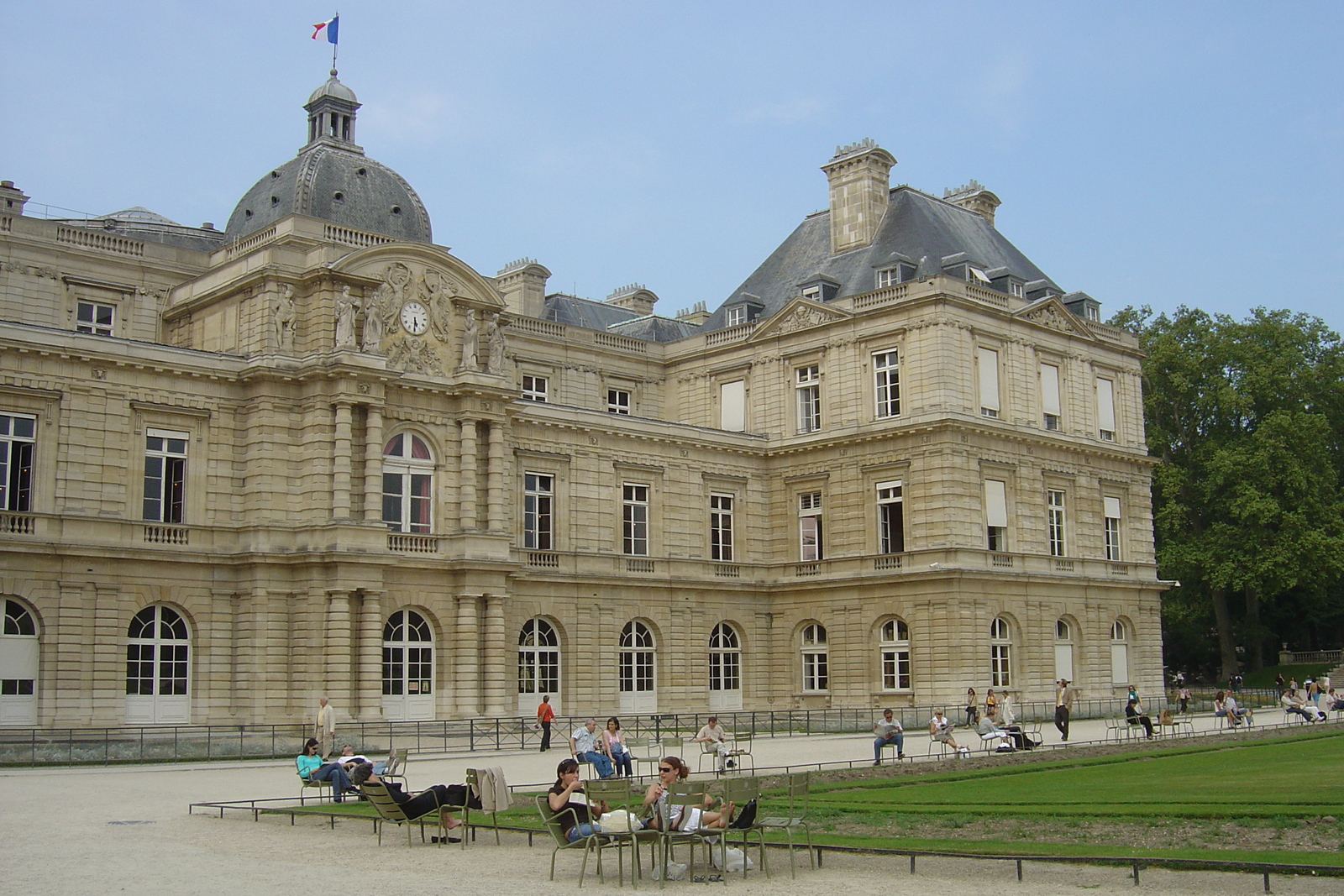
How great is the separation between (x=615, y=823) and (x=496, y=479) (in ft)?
81.1

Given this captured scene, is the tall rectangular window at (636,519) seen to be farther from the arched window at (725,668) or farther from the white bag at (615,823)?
the white bag at (615,823)

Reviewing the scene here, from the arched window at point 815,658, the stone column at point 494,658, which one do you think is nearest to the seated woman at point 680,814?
the stone column at point 494,658

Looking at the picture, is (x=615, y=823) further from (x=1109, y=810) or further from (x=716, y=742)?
(x=716, y=742)

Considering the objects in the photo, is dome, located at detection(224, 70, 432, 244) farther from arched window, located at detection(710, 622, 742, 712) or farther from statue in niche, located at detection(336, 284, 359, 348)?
arched window, located at detection(710, 622, 742, 712)

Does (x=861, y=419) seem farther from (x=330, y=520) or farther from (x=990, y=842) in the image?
(x=990, y=842)

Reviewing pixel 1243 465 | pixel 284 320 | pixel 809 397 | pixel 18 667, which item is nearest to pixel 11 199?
pixel 284 320

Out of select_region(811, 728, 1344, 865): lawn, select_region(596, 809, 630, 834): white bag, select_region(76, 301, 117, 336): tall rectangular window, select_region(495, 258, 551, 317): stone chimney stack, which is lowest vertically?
select_region(811, 728, 1344, 865): lawn

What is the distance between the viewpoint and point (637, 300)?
60.3 meters

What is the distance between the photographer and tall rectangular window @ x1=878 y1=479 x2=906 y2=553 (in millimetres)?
44094

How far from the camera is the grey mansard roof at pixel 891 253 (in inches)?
1863

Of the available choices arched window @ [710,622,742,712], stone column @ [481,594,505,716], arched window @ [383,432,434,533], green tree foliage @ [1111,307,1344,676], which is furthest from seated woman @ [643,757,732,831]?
green tree foliage @ [1111,307,1344,676]

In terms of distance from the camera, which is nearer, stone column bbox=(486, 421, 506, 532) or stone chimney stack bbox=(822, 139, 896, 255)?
stone column bbox=(486, 421, 506, 532)

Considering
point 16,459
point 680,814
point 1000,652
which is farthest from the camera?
point 1000,652

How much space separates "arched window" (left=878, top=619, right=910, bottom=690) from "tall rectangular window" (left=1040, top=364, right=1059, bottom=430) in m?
8.70
